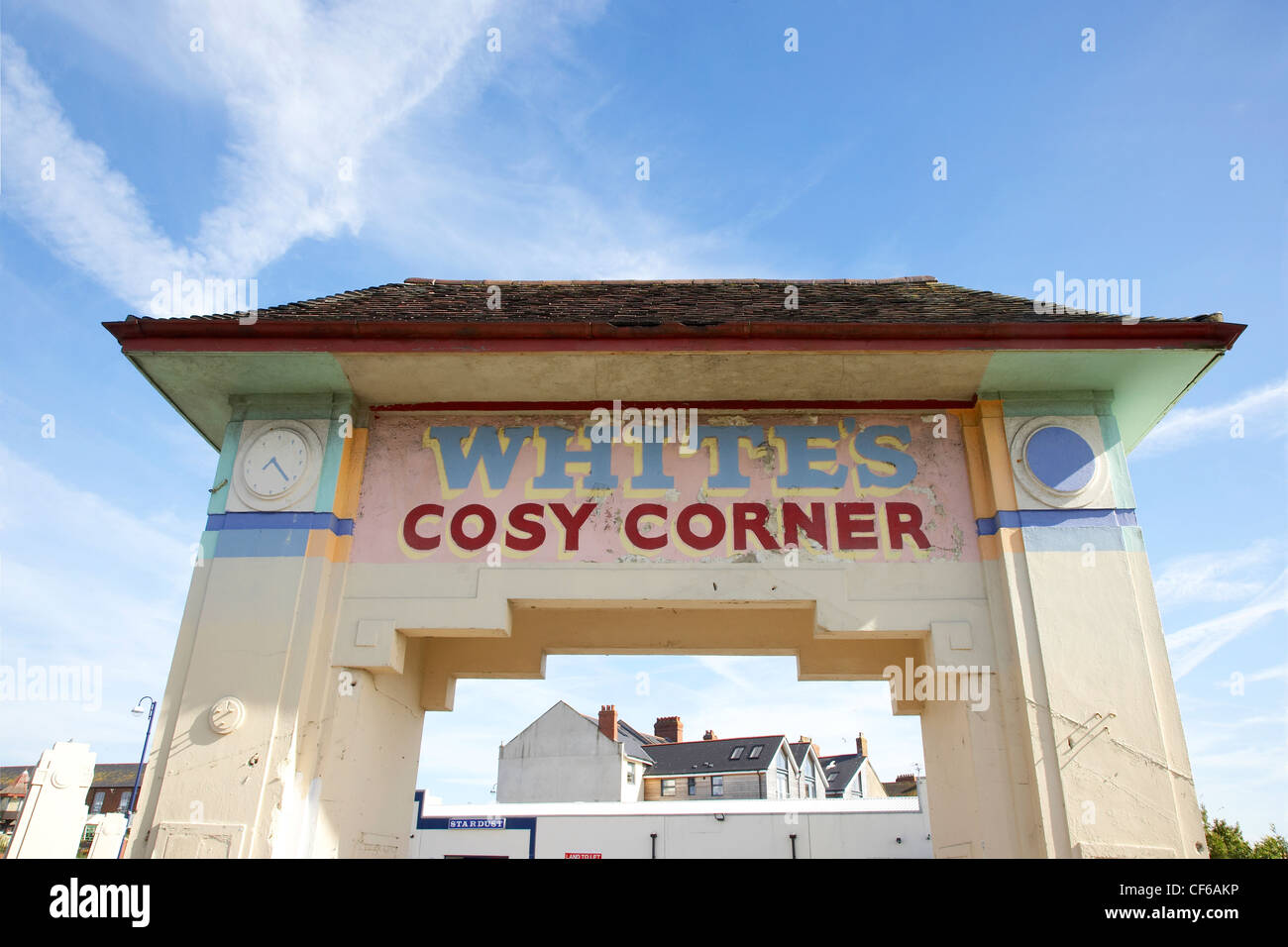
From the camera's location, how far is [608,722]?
1362 inches

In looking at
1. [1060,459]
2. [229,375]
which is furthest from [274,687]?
[1060,459]

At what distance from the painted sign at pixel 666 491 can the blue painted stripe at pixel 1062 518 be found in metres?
0.32

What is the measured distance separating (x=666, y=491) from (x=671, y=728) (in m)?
35.5

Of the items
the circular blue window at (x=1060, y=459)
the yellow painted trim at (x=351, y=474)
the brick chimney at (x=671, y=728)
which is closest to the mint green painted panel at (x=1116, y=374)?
the circular blue window at (x=1060, y=459)

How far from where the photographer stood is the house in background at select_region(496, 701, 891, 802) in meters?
34.1

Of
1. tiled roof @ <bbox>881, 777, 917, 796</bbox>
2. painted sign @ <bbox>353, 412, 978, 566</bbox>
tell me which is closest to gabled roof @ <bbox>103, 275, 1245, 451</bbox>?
painted sign @ <bbox>353, 412, 978, 566</bbox>

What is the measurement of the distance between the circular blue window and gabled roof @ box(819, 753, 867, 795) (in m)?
Result: 38.9

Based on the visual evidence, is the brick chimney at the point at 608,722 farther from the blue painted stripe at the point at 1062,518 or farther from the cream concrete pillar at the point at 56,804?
the blue painted stripe at the point at 1062,518

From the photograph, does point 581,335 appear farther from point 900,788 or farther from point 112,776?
point 112,776

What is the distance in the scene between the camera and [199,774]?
21.1 ft

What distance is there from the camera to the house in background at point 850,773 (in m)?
42.8

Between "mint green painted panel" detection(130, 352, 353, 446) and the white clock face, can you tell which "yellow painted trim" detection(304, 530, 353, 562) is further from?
"mint green painted panel" detection(130, 352, 353, 446)
